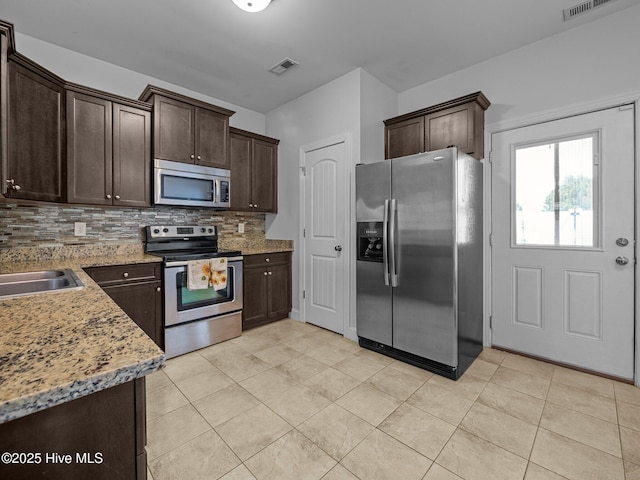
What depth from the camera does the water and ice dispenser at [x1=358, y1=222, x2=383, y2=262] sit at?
275 cm

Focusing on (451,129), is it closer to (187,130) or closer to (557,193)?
(557,193)

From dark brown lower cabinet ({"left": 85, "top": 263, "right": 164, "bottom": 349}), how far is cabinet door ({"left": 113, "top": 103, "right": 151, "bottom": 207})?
0.67m

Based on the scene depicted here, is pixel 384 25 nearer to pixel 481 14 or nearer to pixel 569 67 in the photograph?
pixel 481 14

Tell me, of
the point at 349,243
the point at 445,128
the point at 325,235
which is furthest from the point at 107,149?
the point at 445,128

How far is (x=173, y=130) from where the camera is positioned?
2928 millimetres

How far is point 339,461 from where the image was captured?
1.53 m

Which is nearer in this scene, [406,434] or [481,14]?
[406,434]

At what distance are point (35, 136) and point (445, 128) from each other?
3307 millimetres

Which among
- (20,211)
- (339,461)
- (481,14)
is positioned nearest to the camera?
(339,461)

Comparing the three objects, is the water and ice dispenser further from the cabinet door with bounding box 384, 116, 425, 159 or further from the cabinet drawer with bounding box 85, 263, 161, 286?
the cabinet drawer with bounding box 85, 263, 161, 286

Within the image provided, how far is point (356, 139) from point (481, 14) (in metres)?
1.35

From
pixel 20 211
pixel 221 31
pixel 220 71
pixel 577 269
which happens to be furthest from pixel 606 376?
pixel 20 211

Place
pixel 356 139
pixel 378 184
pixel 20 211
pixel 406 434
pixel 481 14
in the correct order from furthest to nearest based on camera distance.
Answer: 1. pixel 356 139
2. pixel 378 184
3. pixel 20 211
4. pixel 481 14
5. pixel 406 434

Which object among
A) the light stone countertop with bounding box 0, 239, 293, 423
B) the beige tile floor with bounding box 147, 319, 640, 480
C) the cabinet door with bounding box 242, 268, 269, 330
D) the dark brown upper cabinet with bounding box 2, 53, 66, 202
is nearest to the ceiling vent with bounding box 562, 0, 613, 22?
the beige tile floor with bounding box 147, 319, 640, 480
